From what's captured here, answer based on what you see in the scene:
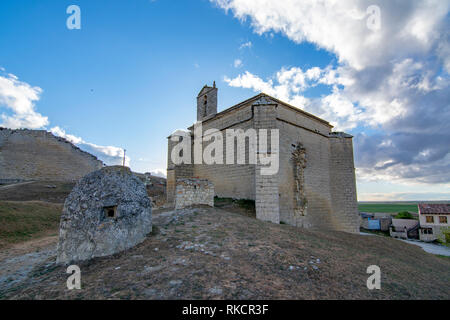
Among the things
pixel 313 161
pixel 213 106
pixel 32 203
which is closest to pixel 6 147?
pixel 32 203

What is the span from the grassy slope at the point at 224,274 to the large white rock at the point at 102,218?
27 cm

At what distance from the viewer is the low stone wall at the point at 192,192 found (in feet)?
27.3

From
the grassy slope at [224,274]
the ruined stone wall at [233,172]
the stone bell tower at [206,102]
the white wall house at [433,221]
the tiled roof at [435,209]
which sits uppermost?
the stone bell tower at [206,102]

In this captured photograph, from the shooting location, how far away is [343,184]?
14.3 metres

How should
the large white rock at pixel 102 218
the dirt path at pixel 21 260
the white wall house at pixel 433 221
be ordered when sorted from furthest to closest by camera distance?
1. the white wall house at pixel 433 221
2. the large white rock at pixel 102 218
3. the dirt path at pixel 21 260

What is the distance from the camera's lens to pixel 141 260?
Answer: 404 centimetres

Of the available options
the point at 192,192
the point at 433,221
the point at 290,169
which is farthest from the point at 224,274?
the point at 433,221

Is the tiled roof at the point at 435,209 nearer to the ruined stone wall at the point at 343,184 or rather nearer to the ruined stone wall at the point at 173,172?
the ruined stone wall at the point at 343,184

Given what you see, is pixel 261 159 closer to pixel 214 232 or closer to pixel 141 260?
pixel 214 232

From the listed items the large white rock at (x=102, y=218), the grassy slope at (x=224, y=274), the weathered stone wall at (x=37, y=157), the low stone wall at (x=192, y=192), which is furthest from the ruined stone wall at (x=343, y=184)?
the weathered stone wall at (x=37, y=157)

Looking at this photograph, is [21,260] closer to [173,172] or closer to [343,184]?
[173,172]

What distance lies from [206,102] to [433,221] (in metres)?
30.2

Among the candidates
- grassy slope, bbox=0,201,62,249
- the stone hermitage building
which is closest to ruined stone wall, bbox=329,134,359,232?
the stone hermitage building

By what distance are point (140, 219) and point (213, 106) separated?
1224 cm
